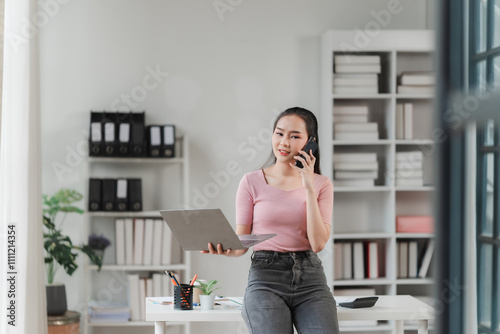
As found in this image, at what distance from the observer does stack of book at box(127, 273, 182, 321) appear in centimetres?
420

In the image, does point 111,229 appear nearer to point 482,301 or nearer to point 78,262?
point 78,262

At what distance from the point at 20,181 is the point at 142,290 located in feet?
4.17

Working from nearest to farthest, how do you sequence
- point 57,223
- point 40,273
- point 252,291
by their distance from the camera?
1. point 252,291
2. point 40,273
3. point 57,223

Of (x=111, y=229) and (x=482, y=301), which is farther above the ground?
(x=482, y=301)

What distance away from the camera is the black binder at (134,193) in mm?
4160

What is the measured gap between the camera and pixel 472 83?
500 mm

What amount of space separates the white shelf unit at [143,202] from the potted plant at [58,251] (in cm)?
22

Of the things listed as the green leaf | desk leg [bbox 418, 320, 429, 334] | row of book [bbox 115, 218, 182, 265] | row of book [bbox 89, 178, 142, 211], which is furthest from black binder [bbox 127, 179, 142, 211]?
desk leg [bbox 418, 320, 429, 334]

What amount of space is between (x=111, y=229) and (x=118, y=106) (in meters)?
0.82

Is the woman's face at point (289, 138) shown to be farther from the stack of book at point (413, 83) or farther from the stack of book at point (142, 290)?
the stack of book at point (413, 83)

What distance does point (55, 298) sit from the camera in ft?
12.8

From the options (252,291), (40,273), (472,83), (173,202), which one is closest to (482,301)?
(472,83)

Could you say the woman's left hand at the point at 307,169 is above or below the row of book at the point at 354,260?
above

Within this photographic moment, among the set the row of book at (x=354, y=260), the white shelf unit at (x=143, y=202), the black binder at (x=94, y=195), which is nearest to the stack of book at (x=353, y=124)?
the row of book at (x=354, y=260)
